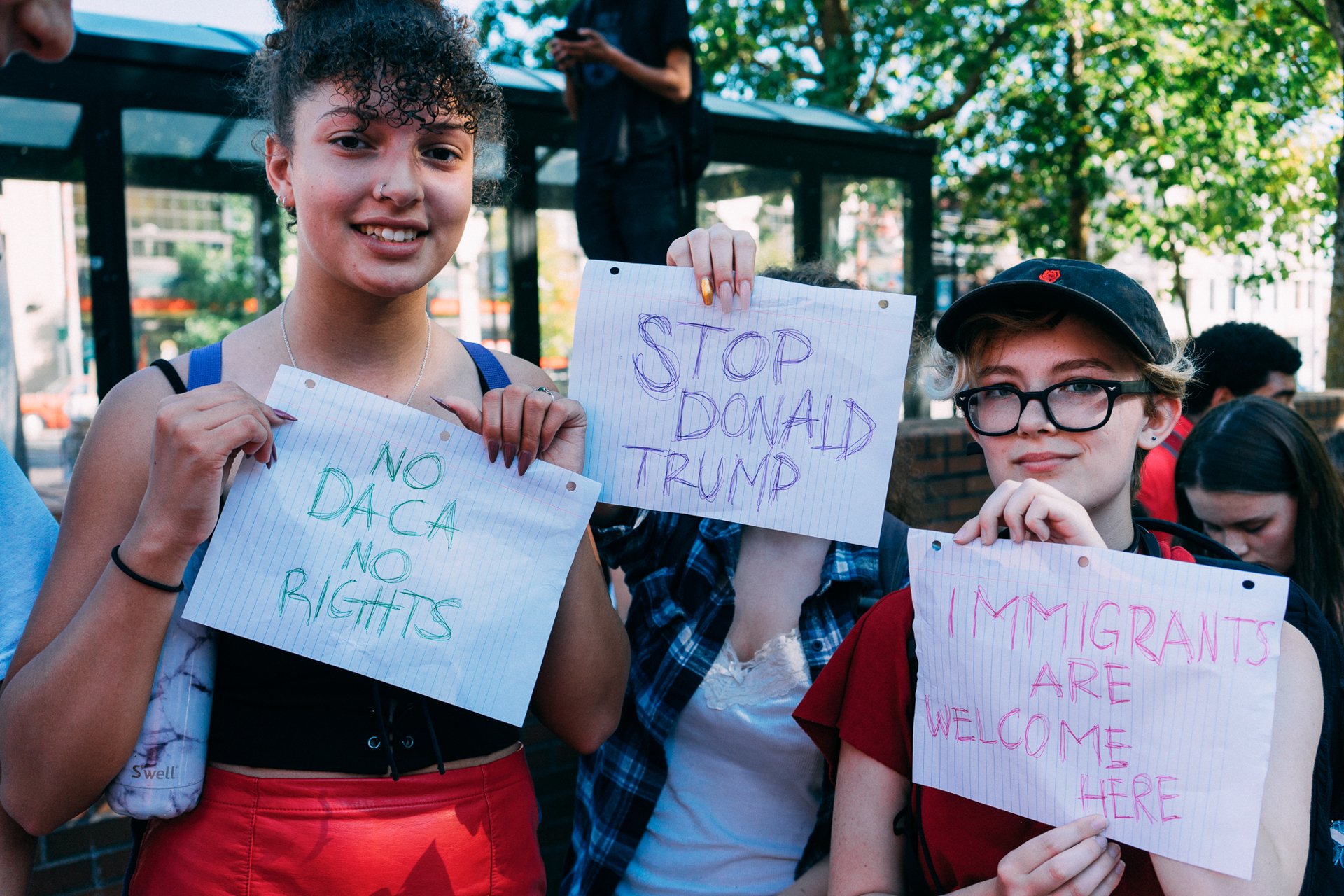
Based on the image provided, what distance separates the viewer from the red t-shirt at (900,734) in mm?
1374

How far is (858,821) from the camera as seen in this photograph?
1.46m

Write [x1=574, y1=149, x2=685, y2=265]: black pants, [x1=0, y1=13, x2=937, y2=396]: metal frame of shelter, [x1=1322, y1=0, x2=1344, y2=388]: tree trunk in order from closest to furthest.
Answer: [x1=574, y1=149, x2=685, y2=265]: black pants, [x1=0, y1=13, x2=937, y2=396]: metal frame of shelter, [x1=1322, y1=0, x2=1344, y2=388]: tree trunk

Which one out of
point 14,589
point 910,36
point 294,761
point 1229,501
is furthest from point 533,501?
point 910,36

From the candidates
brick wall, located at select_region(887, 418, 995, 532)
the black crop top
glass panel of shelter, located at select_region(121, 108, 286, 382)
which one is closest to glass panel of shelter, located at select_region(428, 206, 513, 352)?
glass panel of shelter, located at select_region(121, 108, 286, 382)

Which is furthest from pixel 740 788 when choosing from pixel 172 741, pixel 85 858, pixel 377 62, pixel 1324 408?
pixel 1324 408

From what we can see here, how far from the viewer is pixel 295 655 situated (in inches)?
55.7

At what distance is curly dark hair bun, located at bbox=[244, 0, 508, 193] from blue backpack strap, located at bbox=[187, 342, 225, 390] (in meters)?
0.34

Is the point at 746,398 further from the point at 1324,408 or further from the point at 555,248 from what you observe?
the point at 1324,408

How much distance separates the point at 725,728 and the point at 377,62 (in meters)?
1.24

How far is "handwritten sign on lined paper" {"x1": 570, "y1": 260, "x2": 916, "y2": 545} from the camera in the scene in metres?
1.61

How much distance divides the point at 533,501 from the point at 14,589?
71 cm

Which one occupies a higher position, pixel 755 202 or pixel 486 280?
pixel 755 202

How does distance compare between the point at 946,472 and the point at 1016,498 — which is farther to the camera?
the point at 946,472

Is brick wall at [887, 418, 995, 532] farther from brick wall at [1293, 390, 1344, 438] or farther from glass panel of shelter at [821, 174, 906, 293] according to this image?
brick wall at [1293, 390, 1344, 438]
